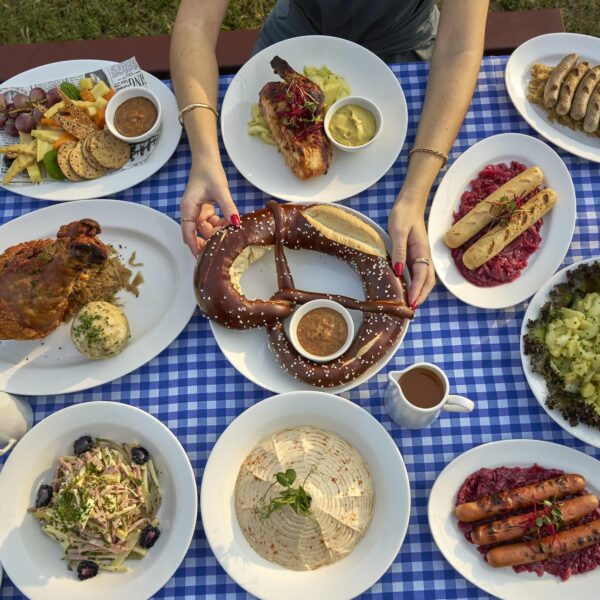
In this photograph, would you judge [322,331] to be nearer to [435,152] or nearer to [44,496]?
[435,152]

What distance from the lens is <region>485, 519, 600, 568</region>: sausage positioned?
1.94 meters

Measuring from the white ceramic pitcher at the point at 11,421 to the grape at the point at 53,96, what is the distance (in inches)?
53.1

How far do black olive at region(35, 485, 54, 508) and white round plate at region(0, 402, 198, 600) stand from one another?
2.4 inches

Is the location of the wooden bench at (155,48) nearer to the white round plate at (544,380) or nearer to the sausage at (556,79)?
the sausage at (556,79)

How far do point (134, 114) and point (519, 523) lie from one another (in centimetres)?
231

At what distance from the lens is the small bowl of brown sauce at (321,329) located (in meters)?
2.15

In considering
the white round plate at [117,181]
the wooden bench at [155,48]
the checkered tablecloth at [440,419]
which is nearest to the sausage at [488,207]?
the checkered tablecloth at [440,419]

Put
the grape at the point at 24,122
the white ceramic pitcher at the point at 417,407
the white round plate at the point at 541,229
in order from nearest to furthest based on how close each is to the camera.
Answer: the white ceramic pitcher at the point at 417,407
the white round plate at the point at 541,229
the grape at the point at 24,122

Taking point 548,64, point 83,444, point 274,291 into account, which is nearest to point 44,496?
point 83,444

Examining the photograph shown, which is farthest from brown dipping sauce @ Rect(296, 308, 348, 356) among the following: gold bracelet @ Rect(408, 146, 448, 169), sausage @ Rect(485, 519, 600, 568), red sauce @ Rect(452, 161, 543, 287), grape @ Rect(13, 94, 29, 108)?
grape @ Rect(13, 94, 29, 108)

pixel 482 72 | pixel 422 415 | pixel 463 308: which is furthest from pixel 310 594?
pixel 482 72

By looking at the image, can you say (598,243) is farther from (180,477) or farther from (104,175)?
(104,175)

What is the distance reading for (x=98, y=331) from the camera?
209cm

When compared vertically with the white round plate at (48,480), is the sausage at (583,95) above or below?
above
